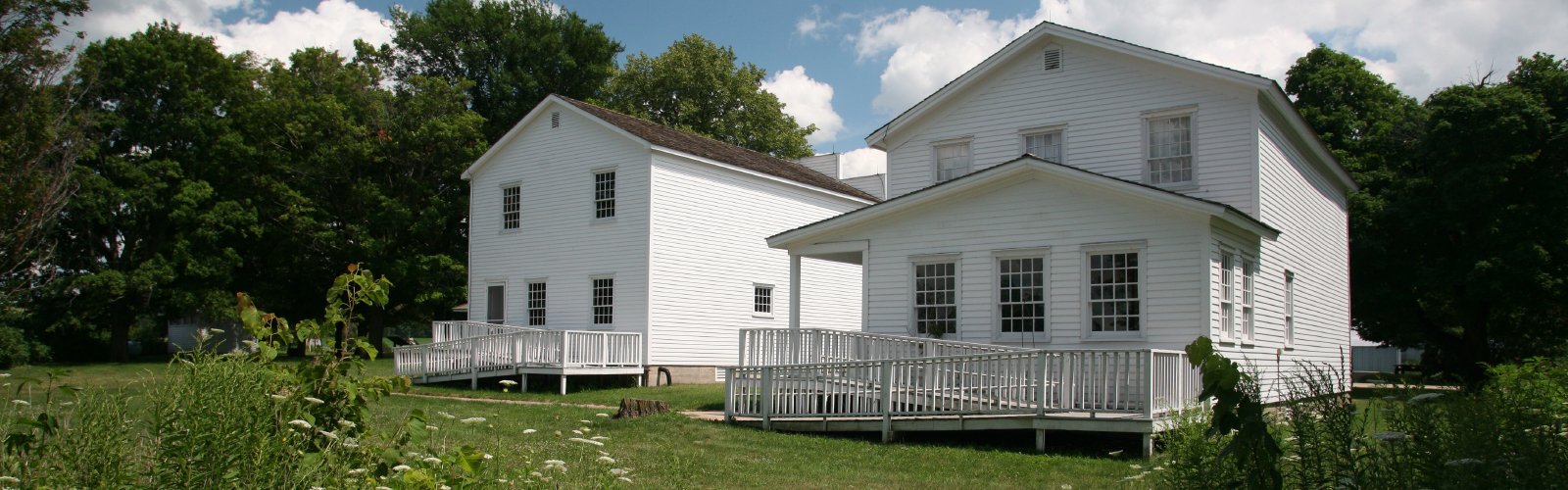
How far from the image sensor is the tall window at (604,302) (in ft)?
76.6

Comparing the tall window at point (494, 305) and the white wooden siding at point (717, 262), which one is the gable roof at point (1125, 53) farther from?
the tall window at point (494, 305)

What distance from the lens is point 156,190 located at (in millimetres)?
32625

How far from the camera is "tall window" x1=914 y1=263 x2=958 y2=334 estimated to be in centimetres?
1614

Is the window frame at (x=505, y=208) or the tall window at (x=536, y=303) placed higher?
the window frame at (x=505, y=208)

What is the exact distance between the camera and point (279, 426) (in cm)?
442

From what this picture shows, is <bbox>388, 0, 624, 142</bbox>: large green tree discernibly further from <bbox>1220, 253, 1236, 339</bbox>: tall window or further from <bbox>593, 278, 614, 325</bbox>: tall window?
<bbox>1220, 253, 1236, 339</bbox>: tall window

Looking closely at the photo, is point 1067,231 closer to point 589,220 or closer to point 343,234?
point 589,220

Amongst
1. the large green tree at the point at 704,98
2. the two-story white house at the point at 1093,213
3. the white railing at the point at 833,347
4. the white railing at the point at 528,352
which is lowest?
the white railing at the point at 528,352

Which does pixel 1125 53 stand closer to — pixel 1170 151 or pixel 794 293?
pixel 1170 151

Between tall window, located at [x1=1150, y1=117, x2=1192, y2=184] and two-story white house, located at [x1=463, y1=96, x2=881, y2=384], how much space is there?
8949mm

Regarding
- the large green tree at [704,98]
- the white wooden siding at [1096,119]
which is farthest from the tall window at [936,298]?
the large green tree at [704,98]

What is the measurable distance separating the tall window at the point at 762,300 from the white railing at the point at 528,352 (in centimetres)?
428

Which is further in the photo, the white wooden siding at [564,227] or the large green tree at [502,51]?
the large green tree at [502,51]

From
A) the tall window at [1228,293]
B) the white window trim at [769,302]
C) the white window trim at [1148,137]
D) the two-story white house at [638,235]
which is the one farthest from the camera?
the white window trim at [769,302]
